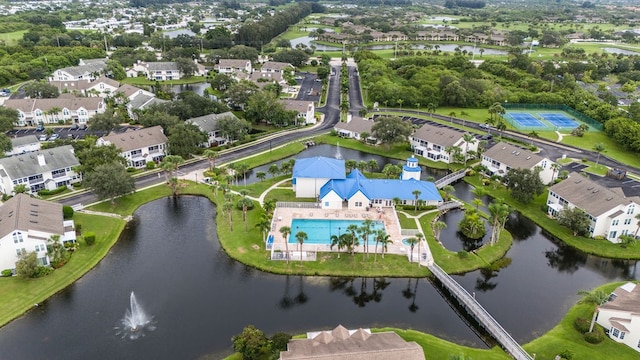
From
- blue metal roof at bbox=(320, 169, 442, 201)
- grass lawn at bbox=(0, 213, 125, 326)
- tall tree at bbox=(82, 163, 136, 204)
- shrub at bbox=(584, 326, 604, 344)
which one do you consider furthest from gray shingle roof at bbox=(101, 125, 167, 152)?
shrub at bbox=(584, 326, 604, 344)

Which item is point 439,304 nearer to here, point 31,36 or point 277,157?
point 277,157

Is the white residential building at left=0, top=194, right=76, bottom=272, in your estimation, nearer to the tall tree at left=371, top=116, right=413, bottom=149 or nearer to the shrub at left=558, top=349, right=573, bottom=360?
the shrub at left=558, top=349, right=573, bottom=360

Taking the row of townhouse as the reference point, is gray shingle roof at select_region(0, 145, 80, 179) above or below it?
below

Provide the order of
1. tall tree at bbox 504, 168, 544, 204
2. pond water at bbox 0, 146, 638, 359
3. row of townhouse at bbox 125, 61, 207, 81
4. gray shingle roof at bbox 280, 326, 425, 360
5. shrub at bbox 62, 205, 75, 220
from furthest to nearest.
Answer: row of townhouse at bbox 125, 61, 207, 81
tall tree at bbox 504, 168, 544, 204
shrub at bbox 62, 205, 75, 220
pond water at bbox 0, 146, 638, 359
gray shingle roof at bbox 280, 326, 425, 360

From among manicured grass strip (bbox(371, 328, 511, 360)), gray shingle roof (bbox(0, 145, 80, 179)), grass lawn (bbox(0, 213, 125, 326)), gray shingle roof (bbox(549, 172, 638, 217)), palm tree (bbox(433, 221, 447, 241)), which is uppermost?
gray shingle roof (bbox(549, 172, 638, 217))

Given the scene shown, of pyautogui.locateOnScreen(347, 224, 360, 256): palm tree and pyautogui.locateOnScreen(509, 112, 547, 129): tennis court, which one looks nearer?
pyautogui.locateOnScreen(347, 224, 360, 256): palm tree

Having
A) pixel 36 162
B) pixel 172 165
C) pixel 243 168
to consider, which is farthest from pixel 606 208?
pixel 36 162
